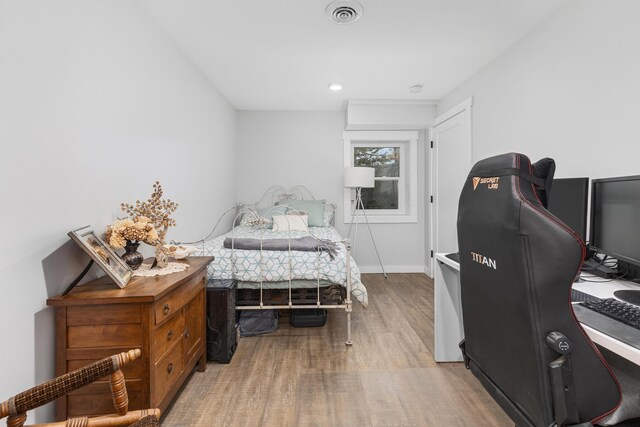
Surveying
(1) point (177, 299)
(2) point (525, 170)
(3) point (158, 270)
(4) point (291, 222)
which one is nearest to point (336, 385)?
(1) point (177, 299)

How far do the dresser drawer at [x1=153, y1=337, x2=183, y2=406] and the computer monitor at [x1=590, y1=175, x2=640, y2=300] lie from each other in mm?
2016

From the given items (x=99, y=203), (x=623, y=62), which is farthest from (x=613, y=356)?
(x=99, y=203)

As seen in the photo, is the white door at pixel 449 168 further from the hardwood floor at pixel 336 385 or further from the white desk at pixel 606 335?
the white desk at pixel 606 335

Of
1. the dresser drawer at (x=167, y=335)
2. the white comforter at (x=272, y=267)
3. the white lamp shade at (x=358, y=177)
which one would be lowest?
the dresser drawer at (x=167, y=335)

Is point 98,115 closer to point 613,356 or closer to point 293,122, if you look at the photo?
point 613,356

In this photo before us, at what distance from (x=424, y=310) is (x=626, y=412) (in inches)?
92.4

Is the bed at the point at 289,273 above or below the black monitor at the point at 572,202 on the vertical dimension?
below

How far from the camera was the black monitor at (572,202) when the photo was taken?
1.63 metres

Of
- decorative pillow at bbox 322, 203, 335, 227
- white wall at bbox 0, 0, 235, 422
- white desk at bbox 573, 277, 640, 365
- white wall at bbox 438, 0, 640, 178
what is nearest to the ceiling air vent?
white wall at bbox 0, 0, 235, 422

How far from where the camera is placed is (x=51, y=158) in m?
1.36

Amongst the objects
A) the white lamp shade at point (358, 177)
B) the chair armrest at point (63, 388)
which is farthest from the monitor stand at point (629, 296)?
the white lamp shade at point (358, 177)

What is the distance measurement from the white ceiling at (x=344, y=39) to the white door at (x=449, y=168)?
0.42 m

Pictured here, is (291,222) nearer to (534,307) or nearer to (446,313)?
(446,313)

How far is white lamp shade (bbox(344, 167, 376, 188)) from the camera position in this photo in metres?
4.27
